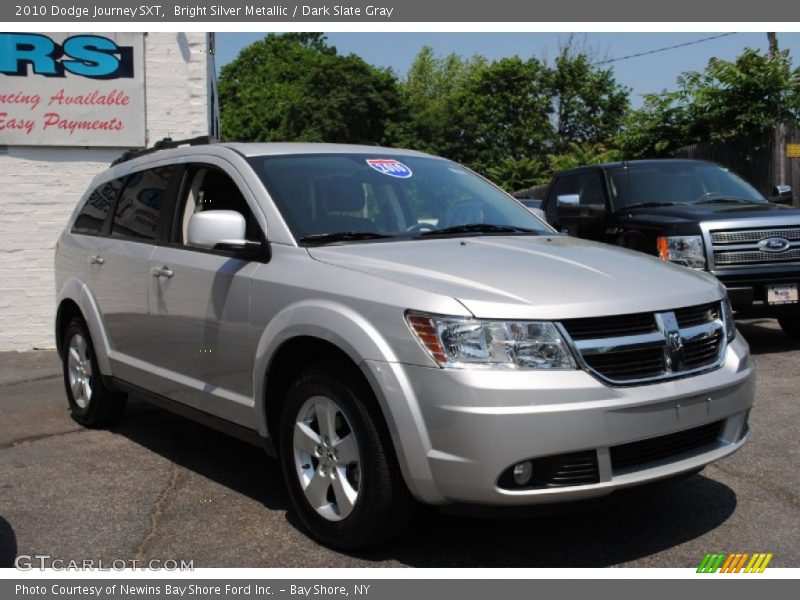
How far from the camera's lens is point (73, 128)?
34.2 ft

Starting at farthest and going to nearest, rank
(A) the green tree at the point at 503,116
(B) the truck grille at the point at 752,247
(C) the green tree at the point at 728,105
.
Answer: (A) the green tree at the point at 503,116 < (C) the green tree at the point at 728,105 < (B) the truck grille at the point at 752,247

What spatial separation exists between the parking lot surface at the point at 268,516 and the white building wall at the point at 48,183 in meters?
4.56

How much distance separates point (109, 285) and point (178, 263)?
3.35ft

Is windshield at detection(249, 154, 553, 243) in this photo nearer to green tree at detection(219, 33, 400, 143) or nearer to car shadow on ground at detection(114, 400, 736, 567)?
car shadow on ground at detection(114, 400, 736, 567)

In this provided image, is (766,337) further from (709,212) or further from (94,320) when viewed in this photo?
(94,320)

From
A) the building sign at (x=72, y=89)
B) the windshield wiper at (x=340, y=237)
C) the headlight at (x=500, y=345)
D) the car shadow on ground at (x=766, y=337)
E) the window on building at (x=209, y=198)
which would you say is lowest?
the car shadow on ground at (x=766, y=337)

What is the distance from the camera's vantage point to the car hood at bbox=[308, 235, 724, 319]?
3.60 metres

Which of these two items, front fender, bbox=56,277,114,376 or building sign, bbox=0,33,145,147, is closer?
front fender, bbox=56,277,114,376

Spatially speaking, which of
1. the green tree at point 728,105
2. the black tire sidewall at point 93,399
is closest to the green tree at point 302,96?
the green tree at point 728,105

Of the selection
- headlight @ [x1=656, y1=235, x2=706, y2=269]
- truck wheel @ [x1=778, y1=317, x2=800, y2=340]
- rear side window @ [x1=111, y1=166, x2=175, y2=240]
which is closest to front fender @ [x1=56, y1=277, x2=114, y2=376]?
rear side window @ [x1=111, y1=166, x2=175, y2=240]

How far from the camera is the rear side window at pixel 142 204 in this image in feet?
18.4

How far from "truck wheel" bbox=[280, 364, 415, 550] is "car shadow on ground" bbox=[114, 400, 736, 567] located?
0.19m

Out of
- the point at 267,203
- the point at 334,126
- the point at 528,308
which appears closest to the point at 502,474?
the point at 528,308

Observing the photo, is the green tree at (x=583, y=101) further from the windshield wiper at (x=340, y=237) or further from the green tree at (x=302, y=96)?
the windshield wiper at (x=340, y=237)
